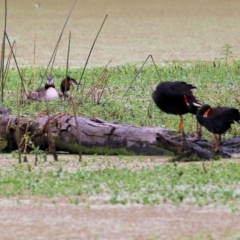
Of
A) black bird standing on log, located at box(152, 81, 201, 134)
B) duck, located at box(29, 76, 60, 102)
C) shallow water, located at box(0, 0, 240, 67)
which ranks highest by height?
shallow water, located at box(0, 0, 240, 67)

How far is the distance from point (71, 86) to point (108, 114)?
1.01 metres

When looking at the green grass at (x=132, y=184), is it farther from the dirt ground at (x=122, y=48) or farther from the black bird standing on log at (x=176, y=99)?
the black bird standing on log at (x=176, y=99)

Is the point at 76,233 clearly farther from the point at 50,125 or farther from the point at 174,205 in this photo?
the point at 50,125

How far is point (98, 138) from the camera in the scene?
511 cm

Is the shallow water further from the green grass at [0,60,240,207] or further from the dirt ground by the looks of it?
the green grass at [0,60,240,207]

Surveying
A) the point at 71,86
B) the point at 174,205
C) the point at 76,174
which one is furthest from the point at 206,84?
the point at 174,205

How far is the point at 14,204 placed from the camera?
12.5 feet

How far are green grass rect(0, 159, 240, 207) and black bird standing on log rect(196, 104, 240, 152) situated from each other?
18.8 inches

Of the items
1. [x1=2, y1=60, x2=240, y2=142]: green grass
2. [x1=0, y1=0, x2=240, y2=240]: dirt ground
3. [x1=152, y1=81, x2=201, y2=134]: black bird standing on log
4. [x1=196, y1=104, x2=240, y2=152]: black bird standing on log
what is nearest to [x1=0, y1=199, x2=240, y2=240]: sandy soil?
[x1=0, y1=0, x2=240, y2=240]: dirt ground

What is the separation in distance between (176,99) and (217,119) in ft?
1.54

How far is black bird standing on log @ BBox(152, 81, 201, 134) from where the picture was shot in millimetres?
5461

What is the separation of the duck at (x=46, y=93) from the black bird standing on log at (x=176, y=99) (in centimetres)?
122

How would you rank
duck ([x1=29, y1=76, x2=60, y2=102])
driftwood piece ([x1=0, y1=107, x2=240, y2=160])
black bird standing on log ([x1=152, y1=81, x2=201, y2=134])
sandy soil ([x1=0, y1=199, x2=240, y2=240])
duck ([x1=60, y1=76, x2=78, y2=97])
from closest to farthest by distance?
1. sandy soil ([x1=0, y1=199, x2=240, y2=240])
2. driftwood piece ([x1=0, y1=107, x2=240, y2=160])
3. black bird standing on log ([x1=152, y1=81, x2=201, y2=134])
4. duck ([x1=29, y1=76, x2=60, y2=102])
5. duck ([x1=60, y1=76, x2=78, y2=97])

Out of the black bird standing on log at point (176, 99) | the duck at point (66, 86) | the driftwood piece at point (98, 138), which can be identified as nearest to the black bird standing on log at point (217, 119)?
the driftwood piece at point (98, 138)
